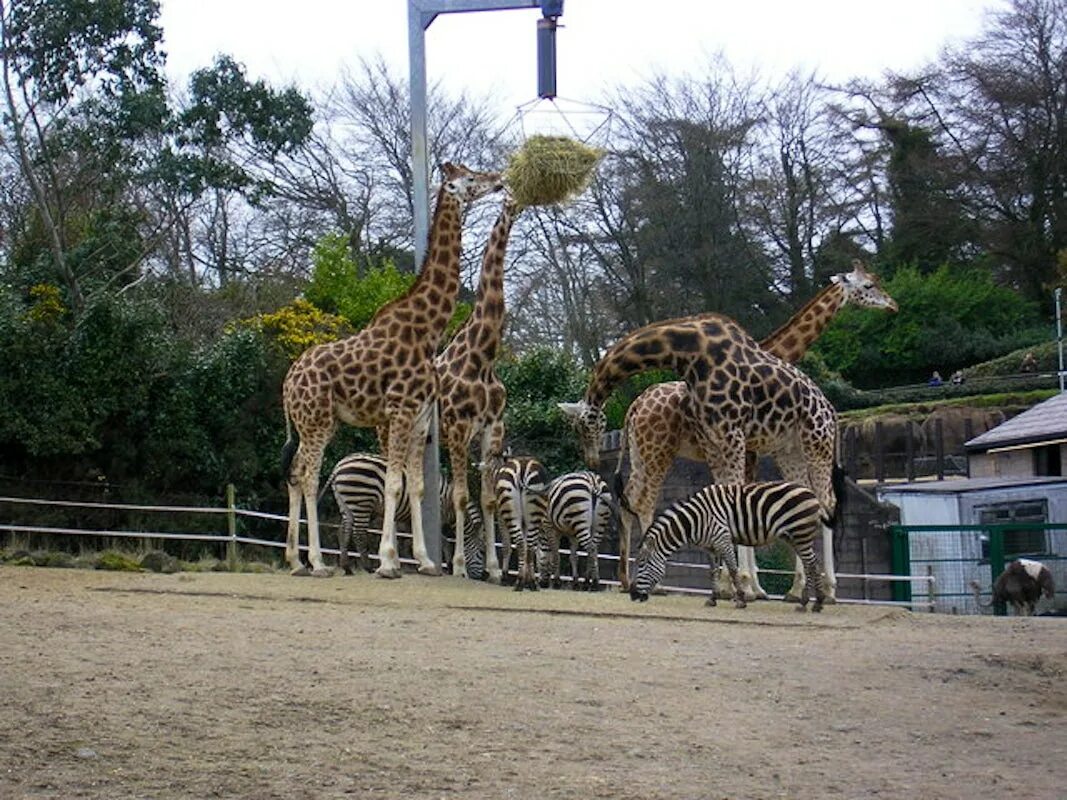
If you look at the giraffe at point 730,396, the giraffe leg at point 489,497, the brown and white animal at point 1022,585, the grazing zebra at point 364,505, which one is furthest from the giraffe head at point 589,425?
the brown and white animal at point 1022,585

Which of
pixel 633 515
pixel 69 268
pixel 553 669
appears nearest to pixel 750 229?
pixel 69 268

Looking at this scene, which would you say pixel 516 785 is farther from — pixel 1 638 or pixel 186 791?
pixel 1 638

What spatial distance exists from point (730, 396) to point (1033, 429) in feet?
53.3

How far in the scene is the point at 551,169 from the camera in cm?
1828

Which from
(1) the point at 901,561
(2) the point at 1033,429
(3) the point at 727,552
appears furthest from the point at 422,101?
(2) the point at 1033,429

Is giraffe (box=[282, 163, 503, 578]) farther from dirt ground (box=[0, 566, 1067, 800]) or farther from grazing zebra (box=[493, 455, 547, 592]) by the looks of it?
dirt ground (box=[0, 566, 1067, 800])

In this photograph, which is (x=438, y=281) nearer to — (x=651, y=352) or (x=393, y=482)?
(x=393, y=482)

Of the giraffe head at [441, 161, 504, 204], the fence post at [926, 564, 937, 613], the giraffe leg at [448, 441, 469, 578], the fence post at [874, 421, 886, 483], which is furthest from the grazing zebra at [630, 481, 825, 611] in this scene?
the fence post at [874, 421, 886, 483]

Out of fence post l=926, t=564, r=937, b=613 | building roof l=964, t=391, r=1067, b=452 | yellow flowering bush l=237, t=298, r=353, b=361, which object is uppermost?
yellow flowering bush l=237, t=298, r=353, b=361

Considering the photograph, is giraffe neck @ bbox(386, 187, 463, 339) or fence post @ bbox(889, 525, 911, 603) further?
fence post @ bbox(889, 525, 911, 603)

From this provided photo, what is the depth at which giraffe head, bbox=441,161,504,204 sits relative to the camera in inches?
742

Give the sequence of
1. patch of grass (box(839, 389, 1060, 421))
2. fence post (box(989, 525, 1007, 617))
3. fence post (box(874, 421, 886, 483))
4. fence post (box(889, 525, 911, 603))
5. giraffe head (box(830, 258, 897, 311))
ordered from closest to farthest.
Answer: giraffe head (box(830, 258, 897, 311))
fence post (box(989, 525, 1007, 617))
fence post (box(889, 525, 911, 603))
fence post (box(874, 421, 886, 483))
patch of grass (box(839, 389, 1060, 421))

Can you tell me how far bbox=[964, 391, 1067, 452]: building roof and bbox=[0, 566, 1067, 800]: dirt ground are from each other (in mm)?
16758

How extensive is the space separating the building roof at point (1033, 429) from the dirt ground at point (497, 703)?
16.8 metres
